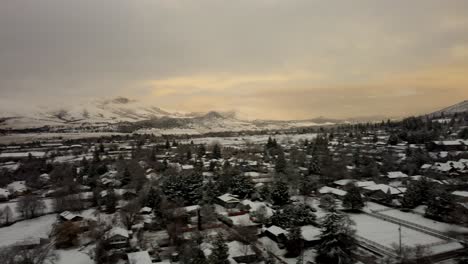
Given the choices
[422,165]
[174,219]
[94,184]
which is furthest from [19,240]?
[422,165]

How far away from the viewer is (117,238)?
18391 millimetres

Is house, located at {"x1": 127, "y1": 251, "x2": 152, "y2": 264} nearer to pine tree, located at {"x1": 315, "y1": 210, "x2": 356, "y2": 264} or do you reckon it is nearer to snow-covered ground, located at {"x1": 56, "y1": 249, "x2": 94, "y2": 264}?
snow-covered ground, located at {"x1": 56, "y1": 249, "x2": 94, "y2": 264}

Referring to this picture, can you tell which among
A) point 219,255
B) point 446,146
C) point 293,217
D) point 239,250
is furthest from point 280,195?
point 446,146

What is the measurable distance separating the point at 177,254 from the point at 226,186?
12.9m

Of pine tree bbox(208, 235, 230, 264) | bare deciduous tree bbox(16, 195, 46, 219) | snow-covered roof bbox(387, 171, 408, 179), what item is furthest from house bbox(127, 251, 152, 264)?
snow-covered roof bbox(387, 171, 408, 179)

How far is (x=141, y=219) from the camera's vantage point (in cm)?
2269

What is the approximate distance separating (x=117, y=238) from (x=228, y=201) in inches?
390

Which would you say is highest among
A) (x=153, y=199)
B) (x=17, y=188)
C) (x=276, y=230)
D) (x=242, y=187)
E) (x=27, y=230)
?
(x=242, y=187)

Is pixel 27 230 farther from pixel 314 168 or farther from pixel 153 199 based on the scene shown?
pixel 314 168

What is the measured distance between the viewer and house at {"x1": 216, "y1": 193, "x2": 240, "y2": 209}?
25938 millimetres

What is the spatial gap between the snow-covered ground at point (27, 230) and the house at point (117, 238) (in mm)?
5518

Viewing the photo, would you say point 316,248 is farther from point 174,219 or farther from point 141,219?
point 141,219

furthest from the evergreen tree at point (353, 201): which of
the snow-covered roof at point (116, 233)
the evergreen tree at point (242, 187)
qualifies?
the snow-covered roof at point (116, 233)

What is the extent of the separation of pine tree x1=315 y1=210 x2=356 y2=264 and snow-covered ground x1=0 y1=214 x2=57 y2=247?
17.1m
